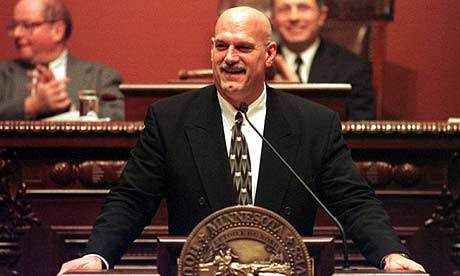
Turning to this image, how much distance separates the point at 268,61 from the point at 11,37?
11.5ft

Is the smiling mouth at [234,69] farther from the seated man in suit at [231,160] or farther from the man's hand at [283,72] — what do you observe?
the man's hand at [283,72]

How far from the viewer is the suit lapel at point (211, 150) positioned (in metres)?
3.10

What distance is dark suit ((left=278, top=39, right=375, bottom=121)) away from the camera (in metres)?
5.43

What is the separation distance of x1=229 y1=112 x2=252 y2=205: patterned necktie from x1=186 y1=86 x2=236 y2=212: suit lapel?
0.02 metres

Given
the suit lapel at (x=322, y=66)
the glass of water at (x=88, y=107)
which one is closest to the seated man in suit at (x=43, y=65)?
the glass of water at (x=88, y=107)

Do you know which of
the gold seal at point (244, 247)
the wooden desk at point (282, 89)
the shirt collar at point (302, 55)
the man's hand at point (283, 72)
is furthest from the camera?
the shirt collar at point (302, 55)

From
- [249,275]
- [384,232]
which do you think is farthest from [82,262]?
[384,232]

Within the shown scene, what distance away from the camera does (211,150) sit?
10.4 ft

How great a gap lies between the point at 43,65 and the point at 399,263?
3718mm

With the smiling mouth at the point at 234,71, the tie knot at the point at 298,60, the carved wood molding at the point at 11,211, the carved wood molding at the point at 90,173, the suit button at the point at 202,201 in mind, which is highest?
the smiling mouth at the point at 234,71

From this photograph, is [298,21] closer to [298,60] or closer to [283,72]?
[298,60]

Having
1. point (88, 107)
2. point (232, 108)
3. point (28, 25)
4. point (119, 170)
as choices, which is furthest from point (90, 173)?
point (28, 25)

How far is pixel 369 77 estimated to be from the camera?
222 inches

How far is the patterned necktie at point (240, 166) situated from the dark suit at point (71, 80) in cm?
251
